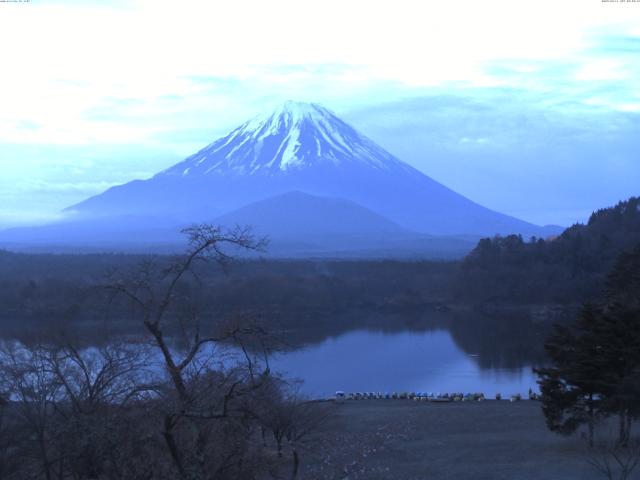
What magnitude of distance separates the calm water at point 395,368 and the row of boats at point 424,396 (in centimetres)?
57

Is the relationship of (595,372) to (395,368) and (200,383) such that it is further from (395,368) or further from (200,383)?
(395,368)

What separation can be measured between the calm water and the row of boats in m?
0.57

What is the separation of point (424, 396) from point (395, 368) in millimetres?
4349

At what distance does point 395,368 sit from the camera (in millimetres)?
22328

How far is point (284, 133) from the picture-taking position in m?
120

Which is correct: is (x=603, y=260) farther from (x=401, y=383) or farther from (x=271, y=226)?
(x=271, y=226)

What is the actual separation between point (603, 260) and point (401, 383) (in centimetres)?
2390

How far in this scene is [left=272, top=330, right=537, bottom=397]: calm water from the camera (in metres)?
19.6

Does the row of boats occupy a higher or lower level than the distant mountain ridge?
lower

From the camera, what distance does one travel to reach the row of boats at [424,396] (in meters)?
17.3

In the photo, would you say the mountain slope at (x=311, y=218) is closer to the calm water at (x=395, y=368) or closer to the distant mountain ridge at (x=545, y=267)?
the distant mountain ridge at (x=545, y=267)

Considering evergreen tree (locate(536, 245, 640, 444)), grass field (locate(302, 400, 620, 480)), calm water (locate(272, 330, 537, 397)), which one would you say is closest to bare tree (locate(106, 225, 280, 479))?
grass field (locate(302, 400, 620, 480))

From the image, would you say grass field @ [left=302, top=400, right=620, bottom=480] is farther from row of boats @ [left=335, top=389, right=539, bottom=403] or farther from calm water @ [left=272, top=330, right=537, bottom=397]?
calm water @ [left=272, top=330, right=537, bottom=397]

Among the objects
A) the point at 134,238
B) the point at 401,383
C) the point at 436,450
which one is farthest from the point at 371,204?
the point at 436,450
